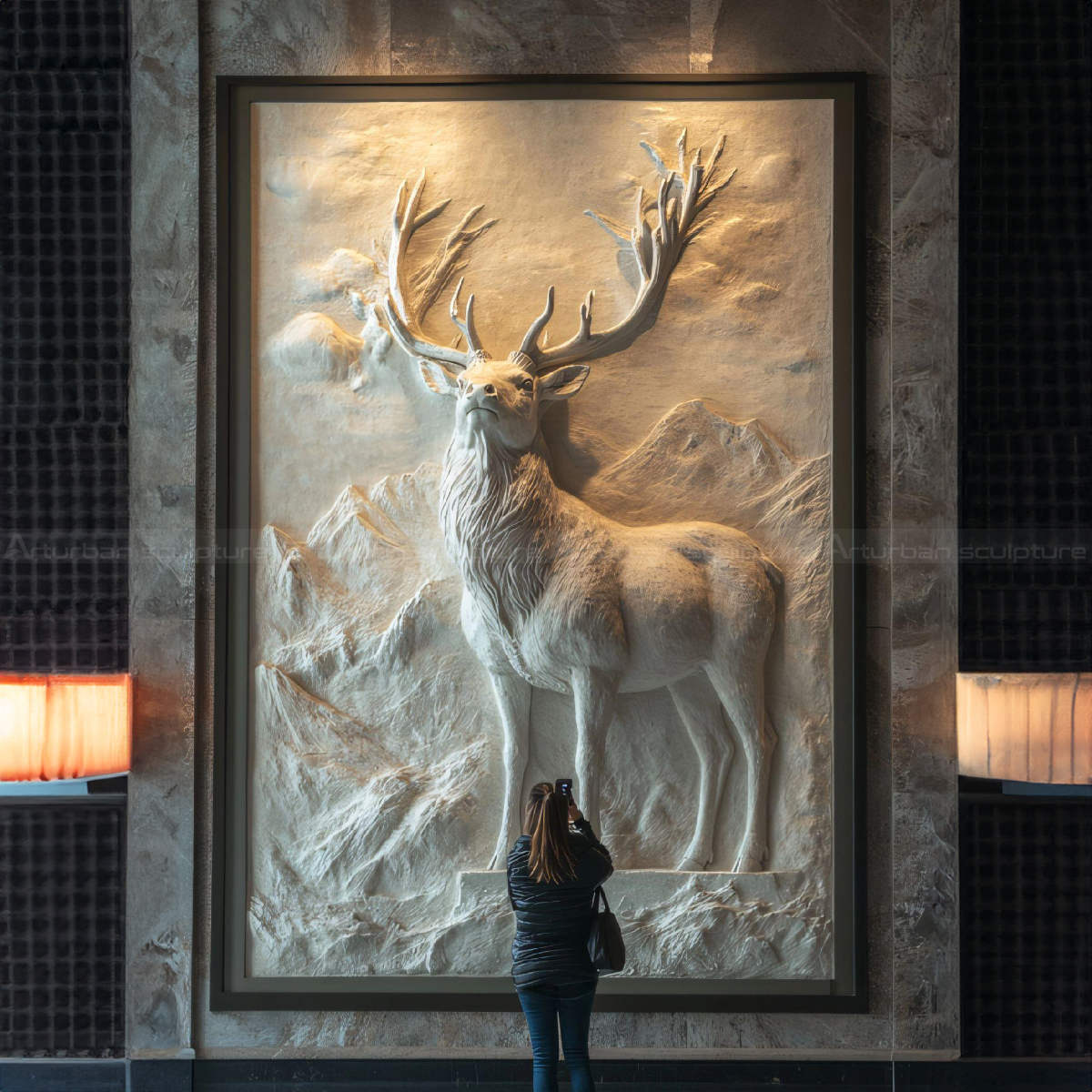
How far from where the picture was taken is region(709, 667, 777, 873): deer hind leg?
3150mm

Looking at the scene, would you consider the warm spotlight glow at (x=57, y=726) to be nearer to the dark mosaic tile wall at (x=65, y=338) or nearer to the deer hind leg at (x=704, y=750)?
the dark mosaic tile wall at (x=65, y=338)

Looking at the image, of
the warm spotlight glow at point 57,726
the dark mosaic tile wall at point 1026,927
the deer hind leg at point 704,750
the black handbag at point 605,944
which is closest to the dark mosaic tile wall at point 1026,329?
the dark mosaic tile wall at point 1026,927

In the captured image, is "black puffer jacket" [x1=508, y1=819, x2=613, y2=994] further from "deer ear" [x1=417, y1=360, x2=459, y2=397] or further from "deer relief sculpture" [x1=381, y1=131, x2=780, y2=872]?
"deer ear" [x1=417, y1=360, x2=459, y2=397]

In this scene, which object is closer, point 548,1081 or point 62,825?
point 548,1081

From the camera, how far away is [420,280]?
332 cm

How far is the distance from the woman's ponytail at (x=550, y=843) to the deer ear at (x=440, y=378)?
1.35 meters

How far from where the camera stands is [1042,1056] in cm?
316

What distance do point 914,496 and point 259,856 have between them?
239 centimetres

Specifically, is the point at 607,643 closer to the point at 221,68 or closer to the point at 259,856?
the point at 259,856

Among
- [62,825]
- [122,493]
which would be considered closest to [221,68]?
[122,493]

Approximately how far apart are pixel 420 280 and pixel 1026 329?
1962mm

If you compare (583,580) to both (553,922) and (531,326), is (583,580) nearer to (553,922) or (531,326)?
(531,326)

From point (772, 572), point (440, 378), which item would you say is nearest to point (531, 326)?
point (440, 378)

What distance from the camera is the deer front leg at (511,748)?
3170 millimetres
